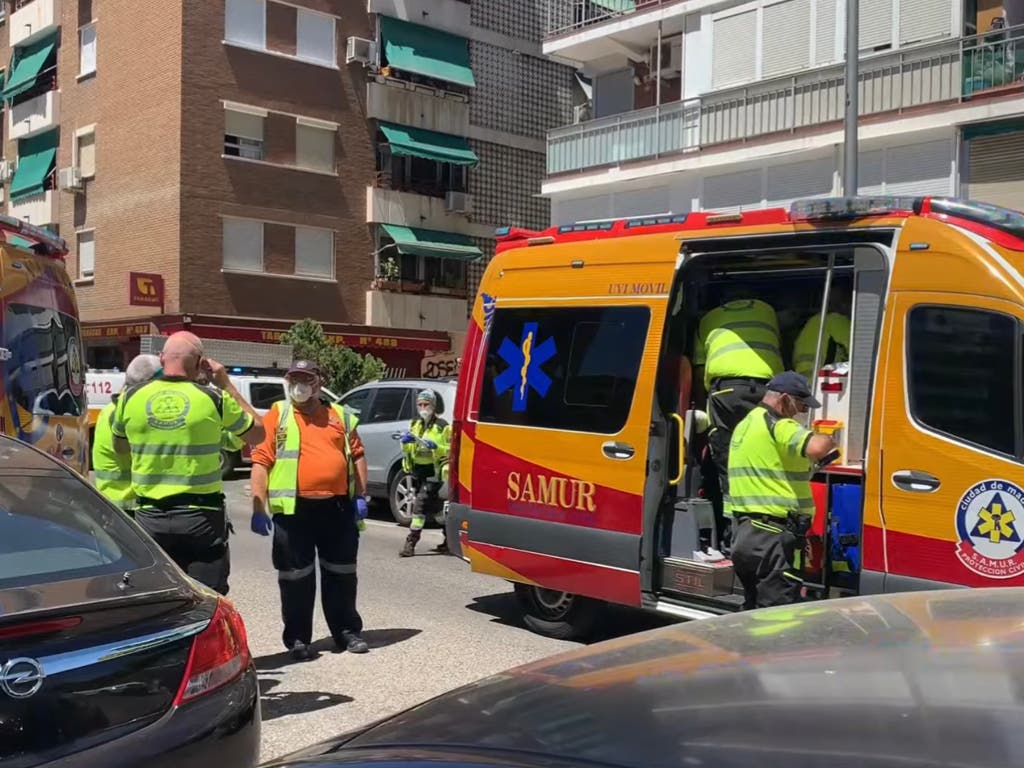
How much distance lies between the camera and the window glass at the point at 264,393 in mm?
18094

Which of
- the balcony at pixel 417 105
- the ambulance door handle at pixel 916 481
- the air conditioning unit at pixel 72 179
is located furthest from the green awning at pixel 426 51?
the ambulance door handle at pixel 916 481

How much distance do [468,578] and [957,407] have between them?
16.8 ft

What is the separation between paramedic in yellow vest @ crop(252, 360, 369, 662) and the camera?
5.92 meters

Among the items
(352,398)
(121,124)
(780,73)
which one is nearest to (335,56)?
(121,124)

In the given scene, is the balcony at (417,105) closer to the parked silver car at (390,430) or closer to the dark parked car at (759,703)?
the parked silver car at (390,430)

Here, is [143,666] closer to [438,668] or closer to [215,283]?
[438,668]

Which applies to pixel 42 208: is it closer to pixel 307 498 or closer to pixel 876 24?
pixel 876 24

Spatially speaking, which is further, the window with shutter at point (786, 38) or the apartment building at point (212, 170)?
the apartment building at point (212, 170)

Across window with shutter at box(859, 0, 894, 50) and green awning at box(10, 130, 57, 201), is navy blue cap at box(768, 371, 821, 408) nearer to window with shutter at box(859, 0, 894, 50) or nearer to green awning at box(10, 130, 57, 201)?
window with shutter at box(859, 0, 894, 50)

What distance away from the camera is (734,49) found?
2136cm

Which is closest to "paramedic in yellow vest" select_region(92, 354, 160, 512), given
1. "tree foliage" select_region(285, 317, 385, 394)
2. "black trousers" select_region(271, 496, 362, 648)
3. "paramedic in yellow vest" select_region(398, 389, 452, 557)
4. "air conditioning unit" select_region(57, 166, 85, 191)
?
"black trousers" select_region(271, 496, 362, 648)

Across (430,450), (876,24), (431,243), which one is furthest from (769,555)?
(431,243)

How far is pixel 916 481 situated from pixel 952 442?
25cm

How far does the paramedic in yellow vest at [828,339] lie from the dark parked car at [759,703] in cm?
439
